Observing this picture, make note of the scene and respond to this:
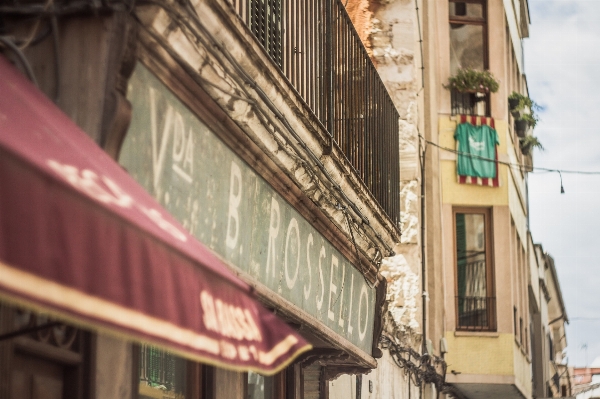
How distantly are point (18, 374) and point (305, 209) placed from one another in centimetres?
377

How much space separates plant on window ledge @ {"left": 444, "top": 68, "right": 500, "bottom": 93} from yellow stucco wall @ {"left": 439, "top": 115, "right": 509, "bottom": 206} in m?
0.62

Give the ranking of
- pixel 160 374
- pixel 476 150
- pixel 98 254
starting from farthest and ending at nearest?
pixel 476 150 < pixel 160 374 < pixel 98 254

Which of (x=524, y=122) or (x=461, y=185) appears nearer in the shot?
(x=461, y=185)

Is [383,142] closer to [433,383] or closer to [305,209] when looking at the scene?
[305,209]

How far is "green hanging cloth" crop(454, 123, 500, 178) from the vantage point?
21172 mm

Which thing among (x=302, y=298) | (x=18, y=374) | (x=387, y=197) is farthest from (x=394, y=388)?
(x=18, y=374)

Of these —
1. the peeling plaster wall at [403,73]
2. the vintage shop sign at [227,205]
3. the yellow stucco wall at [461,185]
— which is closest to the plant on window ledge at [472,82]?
the yellow stucco wall at [461,185]

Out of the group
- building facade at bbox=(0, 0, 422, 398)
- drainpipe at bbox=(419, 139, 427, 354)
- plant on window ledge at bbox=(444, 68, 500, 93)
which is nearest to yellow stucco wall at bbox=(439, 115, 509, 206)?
plant on window ledge at bbox=(444, 68, 500, 93)

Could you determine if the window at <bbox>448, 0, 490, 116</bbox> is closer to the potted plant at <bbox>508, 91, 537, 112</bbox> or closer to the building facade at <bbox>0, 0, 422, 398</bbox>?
the potted plant at <bbox>508, 91, 537, 112</bbox>

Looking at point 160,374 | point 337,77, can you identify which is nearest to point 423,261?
point 337,77

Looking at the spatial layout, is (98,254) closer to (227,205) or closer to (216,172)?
(216,172)

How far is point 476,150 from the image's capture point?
2122 centimetres

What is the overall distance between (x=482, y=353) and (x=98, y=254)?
18446 mm

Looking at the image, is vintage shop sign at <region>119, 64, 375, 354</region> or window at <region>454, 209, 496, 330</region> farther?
window at <region>454, 209, 496, 330</region>
